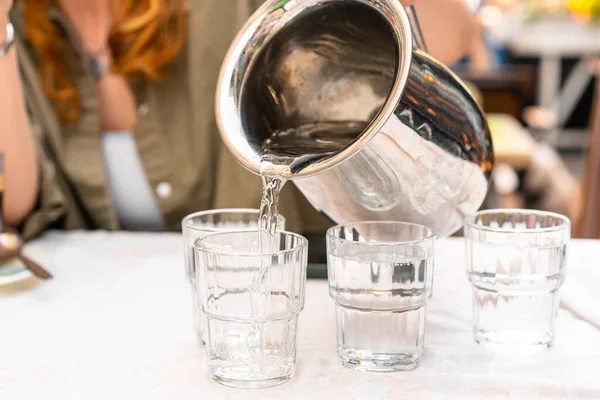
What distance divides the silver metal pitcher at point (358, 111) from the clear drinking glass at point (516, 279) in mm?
57

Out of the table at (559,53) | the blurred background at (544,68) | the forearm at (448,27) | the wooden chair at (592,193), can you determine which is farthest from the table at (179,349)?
the table at (559,53)

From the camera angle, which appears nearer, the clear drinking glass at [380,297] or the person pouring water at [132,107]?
the clear drinking glass at [380,297]

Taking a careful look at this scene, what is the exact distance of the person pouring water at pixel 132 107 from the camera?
4.22 feet

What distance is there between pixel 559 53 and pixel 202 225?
554cm

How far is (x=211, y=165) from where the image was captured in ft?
4.51

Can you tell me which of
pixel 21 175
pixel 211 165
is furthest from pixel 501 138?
pixel 21 175

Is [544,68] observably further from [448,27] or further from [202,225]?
[202,225]

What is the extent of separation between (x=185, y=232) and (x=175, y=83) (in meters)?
0.72

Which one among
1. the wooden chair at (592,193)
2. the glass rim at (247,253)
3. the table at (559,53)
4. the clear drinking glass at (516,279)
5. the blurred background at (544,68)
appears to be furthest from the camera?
the table at (559,53)

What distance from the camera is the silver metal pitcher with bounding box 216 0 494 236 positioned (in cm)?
62

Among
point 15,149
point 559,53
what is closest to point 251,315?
point 15,149

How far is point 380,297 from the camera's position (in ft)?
1.96

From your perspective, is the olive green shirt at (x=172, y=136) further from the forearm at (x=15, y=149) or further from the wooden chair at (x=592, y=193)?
the wooden chair at (x=592, y=193)

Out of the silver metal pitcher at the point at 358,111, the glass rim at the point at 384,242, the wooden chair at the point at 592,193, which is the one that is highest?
the silver metal pitcher at the point at 358,111
